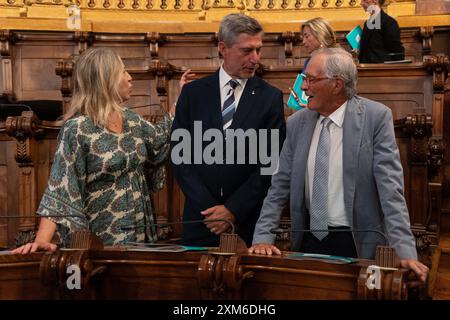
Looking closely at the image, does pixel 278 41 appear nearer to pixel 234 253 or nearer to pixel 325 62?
pixel 325 62

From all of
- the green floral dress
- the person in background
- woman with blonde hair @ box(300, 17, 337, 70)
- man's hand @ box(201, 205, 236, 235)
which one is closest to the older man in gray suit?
man's hand @ box(201, 205, 236, 235)

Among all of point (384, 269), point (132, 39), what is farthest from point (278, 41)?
point (384, 269)

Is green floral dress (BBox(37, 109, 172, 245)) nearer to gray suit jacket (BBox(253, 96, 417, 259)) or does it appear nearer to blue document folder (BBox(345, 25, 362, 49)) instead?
gray suit jacket (BBox(253, 96, 417, 259))

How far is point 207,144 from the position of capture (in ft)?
4.75

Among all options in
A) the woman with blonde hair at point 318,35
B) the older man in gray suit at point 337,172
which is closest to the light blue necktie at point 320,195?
the older man in gray suit at point 337,172

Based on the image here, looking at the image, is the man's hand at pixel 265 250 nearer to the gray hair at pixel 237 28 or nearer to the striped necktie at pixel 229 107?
the striped necktie at pixel 229 107

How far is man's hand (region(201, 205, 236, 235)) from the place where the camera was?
4.53 ft

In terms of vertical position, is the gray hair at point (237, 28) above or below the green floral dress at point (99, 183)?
above

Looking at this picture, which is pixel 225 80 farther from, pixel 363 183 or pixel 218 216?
pixel 363 183

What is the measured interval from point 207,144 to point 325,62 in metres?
0.30

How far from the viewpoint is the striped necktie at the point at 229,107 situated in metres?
1.46

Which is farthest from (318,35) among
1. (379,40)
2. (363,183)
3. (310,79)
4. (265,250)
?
(265,250)

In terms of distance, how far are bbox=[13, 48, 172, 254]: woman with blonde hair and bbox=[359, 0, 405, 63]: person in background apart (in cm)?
160

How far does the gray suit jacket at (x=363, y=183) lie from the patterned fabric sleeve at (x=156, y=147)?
311 mm
